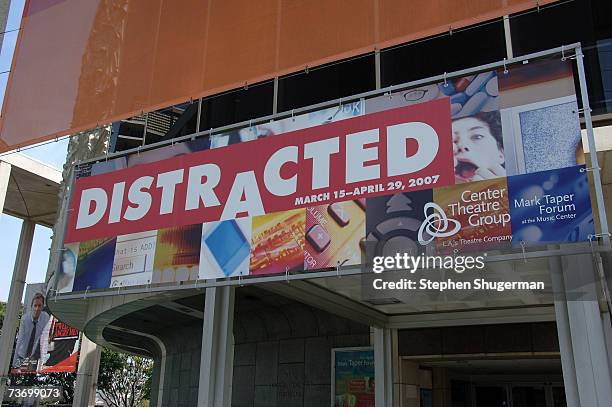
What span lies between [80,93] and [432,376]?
338 inches

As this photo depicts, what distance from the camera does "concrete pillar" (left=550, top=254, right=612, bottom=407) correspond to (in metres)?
5.40

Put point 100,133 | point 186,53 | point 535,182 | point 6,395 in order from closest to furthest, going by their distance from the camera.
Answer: point 535,182 → point 186,53 → point 100,133 → point 6,395

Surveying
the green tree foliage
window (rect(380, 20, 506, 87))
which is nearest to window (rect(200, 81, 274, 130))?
window (rect(380, 20, 506, 87))

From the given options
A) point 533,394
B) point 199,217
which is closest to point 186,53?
point 199,217

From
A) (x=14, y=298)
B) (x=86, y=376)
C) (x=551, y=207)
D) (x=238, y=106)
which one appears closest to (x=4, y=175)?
(x=14, y=298)

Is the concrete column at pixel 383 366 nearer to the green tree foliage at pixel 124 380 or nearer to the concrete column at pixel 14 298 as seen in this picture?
the concrete column at pixel 14 298

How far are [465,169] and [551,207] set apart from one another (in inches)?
39.4

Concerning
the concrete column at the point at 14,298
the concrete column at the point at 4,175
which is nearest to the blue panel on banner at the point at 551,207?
the concrete column at the point at 4,175

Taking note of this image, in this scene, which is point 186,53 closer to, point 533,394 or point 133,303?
point 133,303

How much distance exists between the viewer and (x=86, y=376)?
97.3 ft

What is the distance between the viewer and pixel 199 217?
803cm

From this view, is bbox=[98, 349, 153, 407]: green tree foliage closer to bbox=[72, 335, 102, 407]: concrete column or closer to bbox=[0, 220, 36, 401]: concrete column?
bbox=[72, 335, 102, 407]: concrete column

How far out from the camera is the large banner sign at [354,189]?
6.13 meters

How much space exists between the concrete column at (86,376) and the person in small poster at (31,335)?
7.01 feet
